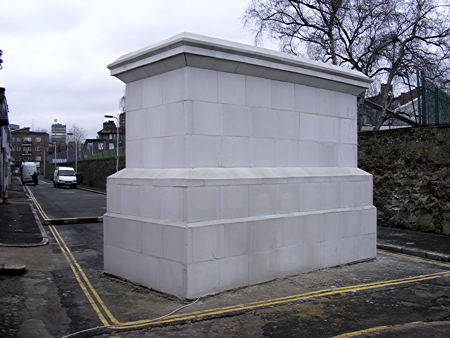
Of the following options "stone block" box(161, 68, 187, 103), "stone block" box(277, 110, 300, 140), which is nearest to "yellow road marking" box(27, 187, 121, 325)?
"stone block" box(161, 68, 187, 103)

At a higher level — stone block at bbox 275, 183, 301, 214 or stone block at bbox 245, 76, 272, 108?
stone block at bbox 245, 76, 272, 108

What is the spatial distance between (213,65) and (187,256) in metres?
3.10

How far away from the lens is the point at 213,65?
697 centimetres

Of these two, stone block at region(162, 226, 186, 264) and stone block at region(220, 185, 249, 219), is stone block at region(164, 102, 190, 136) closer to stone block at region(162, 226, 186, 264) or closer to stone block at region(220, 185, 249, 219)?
stone block at region(220, 185, 249, 219)

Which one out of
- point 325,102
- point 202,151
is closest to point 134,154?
point 202,151

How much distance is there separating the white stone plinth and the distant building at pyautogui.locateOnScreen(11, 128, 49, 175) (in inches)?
5163

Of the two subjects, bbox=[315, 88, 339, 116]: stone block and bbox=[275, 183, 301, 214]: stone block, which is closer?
bbox=[275, 183, 301, 214]: stone block

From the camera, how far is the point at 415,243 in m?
11.3

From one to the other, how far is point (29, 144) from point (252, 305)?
456 feet

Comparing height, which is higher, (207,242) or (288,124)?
(288,124)

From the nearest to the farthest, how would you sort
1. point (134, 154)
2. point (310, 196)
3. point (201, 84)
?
point (201, 84) < point (134, 154) < point (310, 196)

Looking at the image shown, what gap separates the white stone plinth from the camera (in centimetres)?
668

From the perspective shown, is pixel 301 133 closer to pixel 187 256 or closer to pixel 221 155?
pixel 221 155

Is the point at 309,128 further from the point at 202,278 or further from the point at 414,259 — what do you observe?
the point at 414,259
